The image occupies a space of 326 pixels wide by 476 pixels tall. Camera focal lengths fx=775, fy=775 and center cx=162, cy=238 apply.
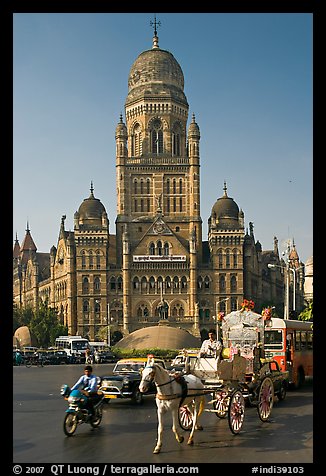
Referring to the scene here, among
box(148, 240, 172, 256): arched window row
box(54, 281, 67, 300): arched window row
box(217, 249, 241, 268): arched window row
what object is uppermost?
box(148, 240, 172, 256): arched window row

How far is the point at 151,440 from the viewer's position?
52.2ft

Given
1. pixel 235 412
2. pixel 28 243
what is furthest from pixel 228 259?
pixel 235 412

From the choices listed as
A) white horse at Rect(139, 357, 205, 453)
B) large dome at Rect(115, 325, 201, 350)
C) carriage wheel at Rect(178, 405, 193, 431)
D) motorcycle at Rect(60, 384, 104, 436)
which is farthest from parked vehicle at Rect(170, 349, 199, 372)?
large dome at Rect(115, 325, 201, 350)

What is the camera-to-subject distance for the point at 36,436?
1662cm

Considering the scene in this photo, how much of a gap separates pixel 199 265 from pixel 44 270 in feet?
125

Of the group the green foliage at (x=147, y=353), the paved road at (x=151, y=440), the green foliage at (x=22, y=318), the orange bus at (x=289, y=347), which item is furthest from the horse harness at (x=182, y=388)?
the green foliage at (x=22, y=318)

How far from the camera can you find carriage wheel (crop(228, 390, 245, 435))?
16.1 meters

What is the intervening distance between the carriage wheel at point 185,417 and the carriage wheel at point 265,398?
1.88 meters

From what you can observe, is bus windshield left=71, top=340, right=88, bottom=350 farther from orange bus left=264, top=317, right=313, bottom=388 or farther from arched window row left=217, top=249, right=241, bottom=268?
Result: orange bus left=264, top=317, right=313, bottom=388

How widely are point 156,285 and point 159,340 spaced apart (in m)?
26.1

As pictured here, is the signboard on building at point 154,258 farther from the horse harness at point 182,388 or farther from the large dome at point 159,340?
the horse harness at point 182,388

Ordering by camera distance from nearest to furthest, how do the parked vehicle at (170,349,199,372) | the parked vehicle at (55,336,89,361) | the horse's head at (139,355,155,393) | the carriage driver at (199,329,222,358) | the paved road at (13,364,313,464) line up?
the paved road at (13,364,313,464), the horse's head at (139,355,155,393), the carriage driver at (199,329,222,358), the parked vehicle at (170,349,199,372), the parked vehicle at (55,336,89,361)

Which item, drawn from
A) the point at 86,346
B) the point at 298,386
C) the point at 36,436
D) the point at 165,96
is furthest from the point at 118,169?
the point at 36,436

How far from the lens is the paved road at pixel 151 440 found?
544 inches
